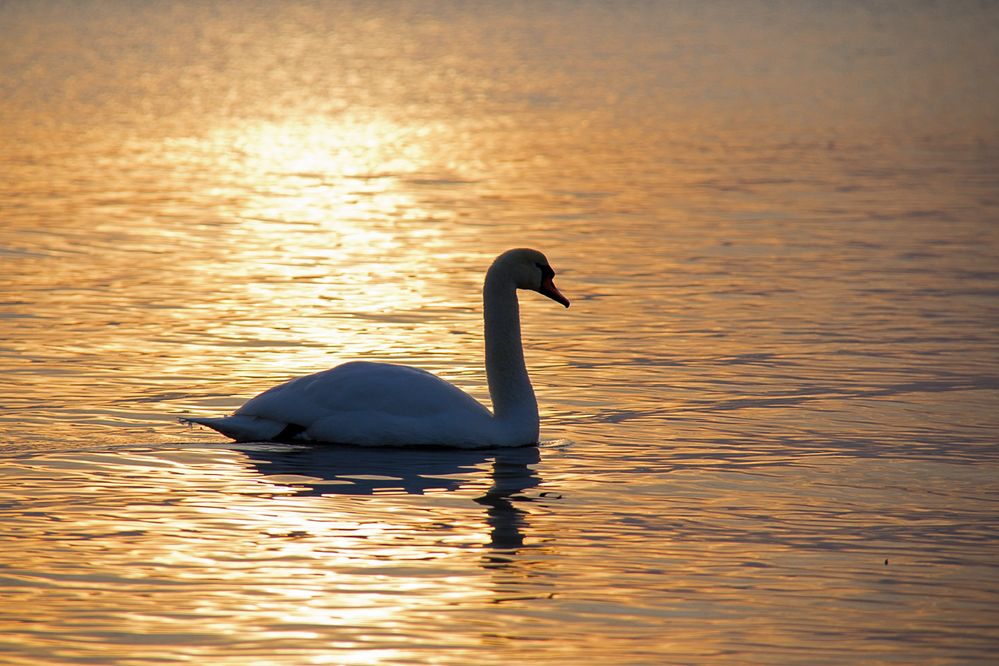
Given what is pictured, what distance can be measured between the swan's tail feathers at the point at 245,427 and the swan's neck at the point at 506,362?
4.12 ft

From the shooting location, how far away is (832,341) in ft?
44.4

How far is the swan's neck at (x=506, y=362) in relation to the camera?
34.0 ft

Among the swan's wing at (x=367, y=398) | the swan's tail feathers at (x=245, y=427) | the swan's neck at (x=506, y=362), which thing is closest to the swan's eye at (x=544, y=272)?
the swan's neck at (x=506, y=362)

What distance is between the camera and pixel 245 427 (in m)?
10.2

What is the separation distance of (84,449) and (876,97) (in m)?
29.2

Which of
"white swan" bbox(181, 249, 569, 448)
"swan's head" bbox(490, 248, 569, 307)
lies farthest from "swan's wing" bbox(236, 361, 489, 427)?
"swan's head" bbox(490, 248, 569, 307)

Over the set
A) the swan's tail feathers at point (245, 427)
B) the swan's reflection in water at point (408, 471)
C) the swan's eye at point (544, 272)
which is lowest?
the swan's reflection in water at point (408, 471)

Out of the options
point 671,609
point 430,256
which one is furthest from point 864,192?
point 671,609

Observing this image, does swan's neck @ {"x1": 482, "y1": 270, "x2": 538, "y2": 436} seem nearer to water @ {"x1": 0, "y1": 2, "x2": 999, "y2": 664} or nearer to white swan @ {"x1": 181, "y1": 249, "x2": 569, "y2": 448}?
white swan @ {"x1": 181, "y1": 249, "x2": 569, "y2": 448}

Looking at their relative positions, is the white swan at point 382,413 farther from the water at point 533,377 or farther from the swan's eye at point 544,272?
the swan's eye at point 544,272

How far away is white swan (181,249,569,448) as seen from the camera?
33.3 ft

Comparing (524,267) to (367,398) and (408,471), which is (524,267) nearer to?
(367,398)

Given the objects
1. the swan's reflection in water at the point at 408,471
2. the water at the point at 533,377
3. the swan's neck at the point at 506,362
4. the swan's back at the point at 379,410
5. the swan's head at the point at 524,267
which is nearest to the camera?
the water at the point at 533,377

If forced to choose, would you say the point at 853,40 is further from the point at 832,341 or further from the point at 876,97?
the point at 832,341
